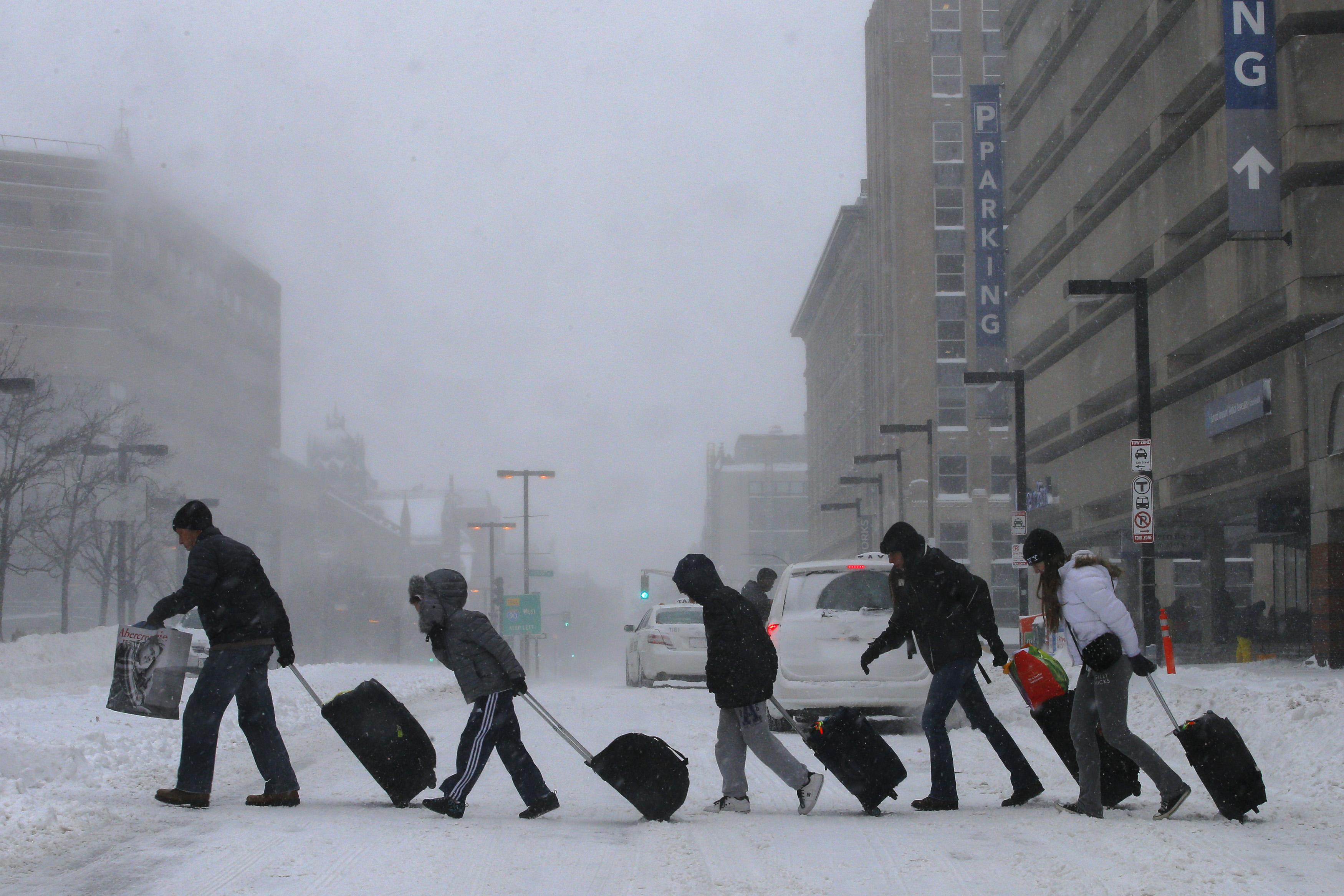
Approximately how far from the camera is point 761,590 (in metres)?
15.8

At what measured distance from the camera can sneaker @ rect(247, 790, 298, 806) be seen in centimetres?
818

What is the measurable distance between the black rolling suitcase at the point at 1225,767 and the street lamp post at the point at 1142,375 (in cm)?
1115

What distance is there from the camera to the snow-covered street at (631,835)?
6.08 m

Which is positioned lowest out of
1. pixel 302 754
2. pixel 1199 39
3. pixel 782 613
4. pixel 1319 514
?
pixel 302 754

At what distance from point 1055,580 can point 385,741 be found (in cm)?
392

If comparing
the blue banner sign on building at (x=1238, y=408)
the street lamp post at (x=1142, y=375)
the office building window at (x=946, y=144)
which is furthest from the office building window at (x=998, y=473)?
the street lamp post at (x=1142, y=375)

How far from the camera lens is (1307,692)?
11.4 meters

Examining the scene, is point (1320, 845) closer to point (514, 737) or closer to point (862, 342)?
point (514, 737)

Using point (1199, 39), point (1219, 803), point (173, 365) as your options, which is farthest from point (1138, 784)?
point (173, 365)

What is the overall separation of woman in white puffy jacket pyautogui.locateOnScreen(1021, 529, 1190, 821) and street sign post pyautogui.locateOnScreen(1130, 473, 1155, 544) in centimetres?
1214

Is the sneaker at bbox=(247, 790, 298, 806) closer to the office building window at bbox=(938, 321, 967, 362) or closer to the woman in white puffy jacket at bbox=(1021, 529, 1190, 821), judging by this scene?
the woman in white puffy jacket at bbox=(1021, 529, 1190, 821)

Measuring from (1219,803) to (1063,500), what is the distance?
3753cm

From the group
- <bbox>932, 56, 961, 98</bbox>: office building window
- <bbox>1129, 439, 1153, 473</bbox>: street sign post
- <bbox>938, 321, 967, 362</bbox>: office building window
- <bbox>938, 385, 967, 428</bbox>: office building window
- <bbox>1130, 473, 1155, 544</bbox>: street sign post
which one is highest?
<bbox>932, 56, 961, 98</bbox>: office building window

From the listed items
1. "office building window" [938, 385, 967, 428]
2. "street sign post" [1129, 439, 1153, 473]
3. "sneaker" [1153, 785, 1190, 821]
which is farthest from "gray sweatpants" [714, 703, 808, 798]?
"office building window" [938, 385, 967, 428]
